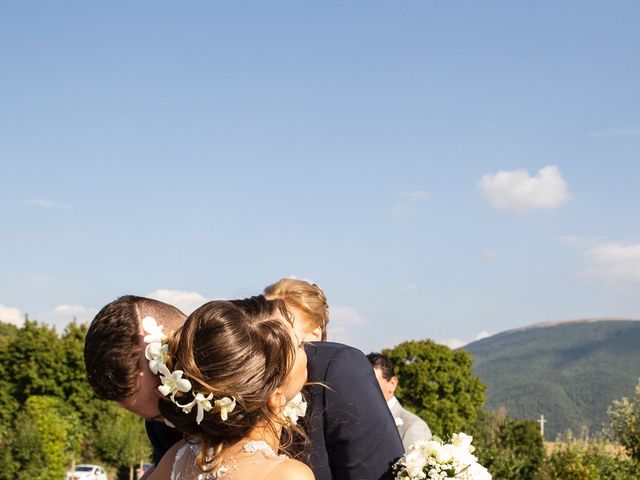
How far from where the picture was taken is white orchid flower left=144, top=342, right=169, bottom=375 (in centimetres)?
316

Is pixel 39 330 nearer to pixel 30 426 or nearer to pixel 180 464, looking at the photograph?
pixel 30 426

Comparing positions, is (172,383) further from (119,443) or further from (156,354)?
(119,443)

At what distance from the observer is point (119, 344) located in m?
3.50

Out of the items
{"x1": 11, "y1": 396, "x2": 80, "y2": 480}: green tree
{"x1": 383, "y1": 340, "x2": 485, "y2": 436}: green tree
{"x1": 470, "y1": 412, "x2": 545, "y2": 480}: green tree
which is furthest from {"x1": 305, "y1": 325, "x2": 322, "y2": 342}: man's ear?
{"x1": 383, "y1": 340, "x2": 485, "y2": 436}: green tree

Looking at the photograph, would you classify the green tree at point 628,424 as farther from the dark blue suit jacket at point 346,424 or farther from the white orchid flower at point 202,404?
the white orchid flower at point 202,404

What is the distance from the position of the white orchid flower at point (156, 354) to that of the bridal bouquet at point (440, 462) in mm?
1010

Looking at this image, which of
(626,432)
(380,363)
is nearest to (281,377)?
(380,363)

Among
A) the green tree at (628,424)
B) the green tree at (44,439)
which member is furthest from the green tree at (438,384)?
the green tree at (628,424)

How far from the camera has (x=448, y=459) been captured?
344 cm

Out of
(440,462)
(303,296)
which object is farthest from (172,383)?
(440,462)

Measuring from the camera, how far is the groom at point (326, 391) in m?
3.28

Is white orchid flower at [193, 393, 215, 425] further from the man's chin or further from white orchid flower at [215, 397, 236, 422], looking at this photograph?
the man's chin

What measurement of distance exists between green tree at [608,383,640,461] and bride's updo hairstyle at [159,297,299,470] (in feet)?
75.4

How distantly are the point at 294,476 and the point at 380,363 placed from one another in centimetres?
579
